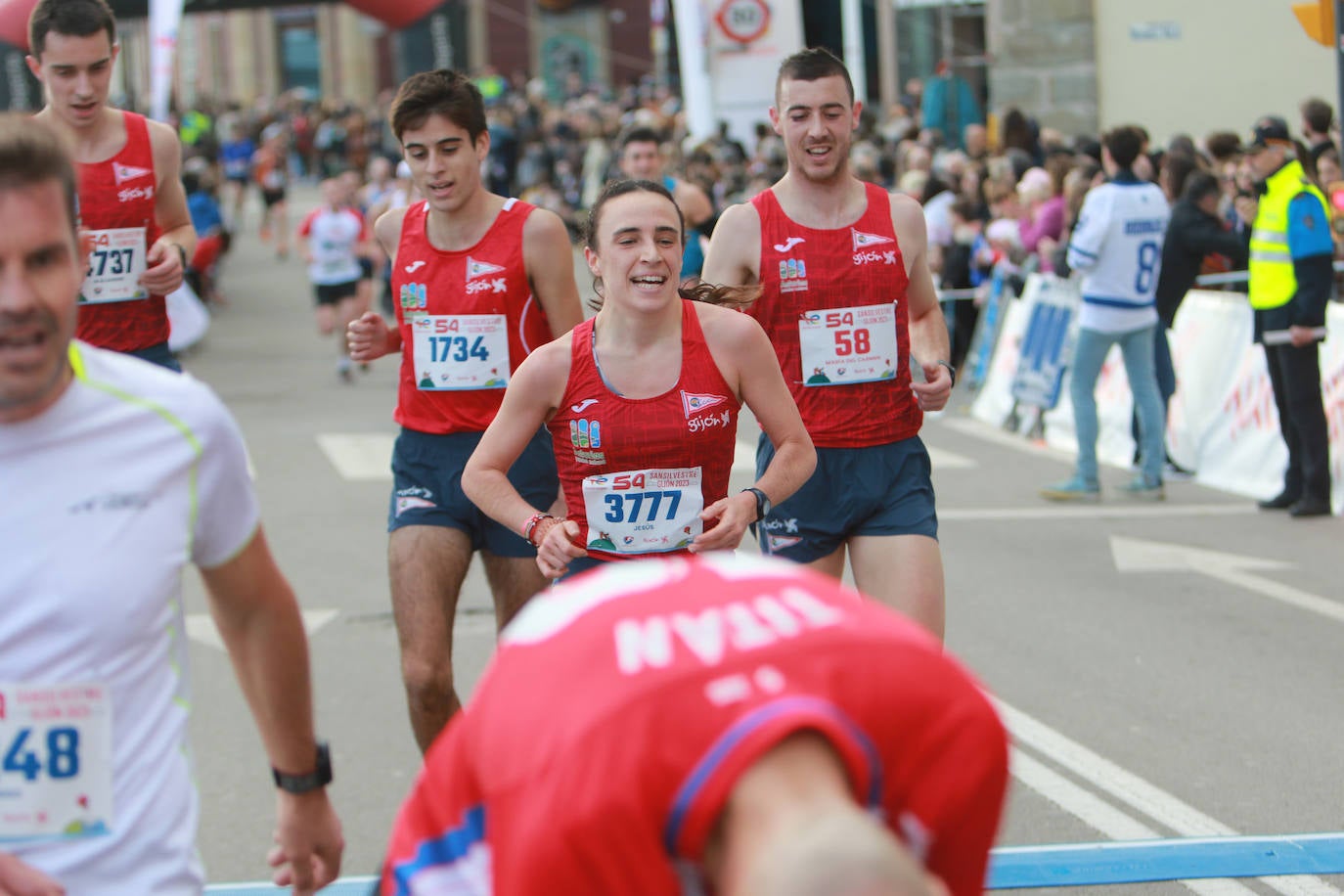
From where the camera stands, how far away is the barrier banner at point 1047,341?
12.4 m

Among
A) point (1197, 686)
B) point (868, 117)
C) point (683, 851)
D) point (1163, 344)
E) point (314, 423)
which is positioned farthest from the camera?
point (868, 117)

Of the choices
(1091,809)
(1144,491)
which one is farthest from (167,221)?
(1144,491)

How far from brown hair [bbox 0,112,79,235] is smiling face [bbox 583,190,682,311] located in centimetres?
204

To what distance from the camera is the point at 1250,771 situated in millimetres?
5852

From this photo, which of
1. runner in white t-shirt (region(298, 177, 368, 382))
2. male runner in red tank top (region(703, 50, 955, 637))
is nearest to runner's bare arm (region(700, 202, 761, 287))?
male runner in red tank top (region(703, 50, 955, 637))

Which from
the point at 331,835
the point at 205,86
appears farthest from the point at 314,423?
the point at 205,86

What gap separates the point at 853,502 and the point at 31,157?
3134 mm

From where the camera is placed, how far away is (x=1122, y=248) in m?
10.5

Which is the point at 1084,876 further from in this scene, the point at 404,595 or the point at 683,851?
the point at 683,851

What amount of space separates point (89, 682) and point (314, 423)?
12.4m

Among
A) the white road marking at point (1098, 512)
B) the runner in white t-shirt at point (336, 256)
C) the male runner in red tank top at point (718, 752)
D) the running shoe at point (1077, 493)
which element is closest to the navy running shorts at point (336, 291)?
the runner in white t-shirt at point (336, 256)

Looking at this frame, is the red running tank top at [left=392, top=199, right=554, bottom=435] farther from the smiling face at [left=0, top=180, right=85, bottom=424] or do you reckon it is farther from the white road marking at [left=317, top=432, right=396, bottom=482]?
the white road marking at [left=317, top=432, right=396, bottom=482]

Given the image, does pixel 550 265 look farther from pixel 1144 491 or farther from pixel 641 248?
pixel 1144 491

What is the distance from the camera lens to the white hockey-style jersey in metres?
10.5
